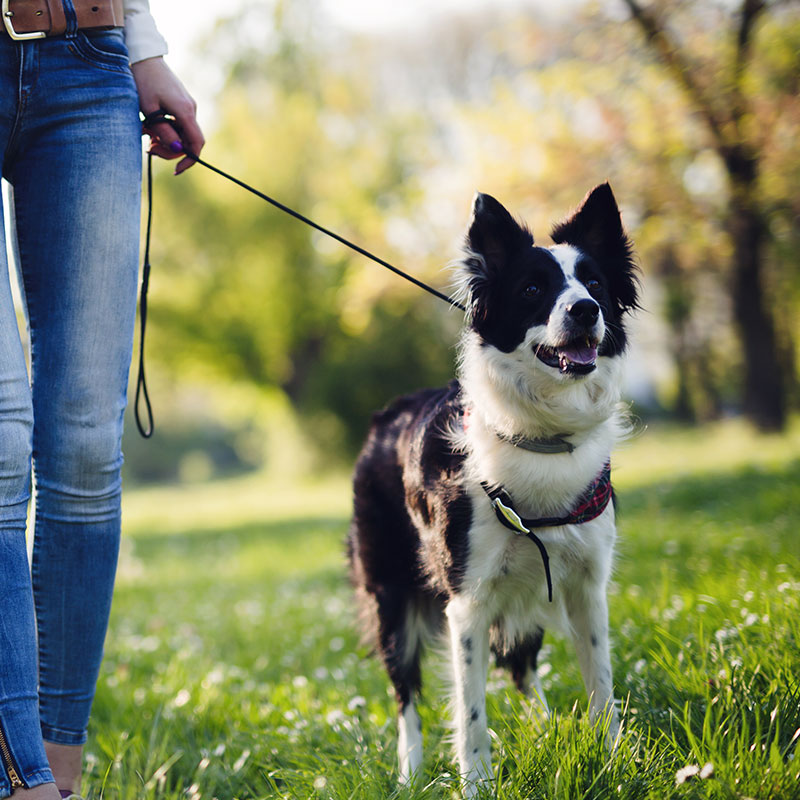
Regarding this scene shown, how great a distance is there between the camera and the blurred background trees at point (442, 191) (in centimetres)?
945

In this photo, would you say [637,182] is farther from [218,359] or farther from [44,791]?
[218,359]

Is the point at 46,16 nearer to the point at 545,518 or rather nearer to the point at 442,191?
the point at 545,518

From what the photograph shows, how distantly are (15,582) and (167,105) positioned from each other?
1.27m

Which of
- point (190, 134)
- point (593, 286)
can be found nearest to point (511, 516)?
point (593, 286)

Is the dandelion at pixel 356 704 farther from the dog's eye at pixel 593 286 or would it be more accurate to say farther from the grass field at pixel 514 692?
the dog's eye at pixel 593 286

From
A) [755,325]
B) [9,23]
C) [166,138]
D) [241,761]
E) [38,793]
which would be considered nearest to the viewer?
[38,793]

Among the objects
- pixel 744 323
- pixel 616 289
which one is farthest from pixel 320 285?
pixel 616 289

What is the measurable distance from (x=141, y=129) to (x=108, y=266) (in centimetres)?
40

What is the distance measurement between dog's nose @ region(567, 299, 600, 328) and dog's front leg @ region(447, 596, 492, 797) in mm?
850

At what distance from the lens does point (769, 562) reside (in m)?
3.79

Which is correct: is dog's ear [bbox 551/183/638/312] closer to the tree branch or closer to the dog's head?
the dog's head

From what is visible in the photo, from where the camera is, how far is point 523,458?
2336mm

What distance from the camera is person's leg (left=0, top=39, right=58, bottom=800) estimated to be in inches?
A: 63.5

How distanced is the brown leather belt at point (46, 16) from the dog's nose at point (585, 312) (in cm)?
137
